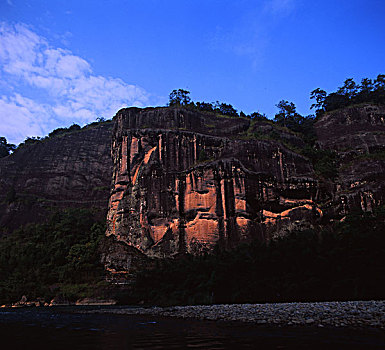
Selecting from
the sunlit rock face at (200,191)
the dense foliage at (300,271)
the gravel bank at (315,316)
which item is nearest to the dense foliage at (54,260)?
Result: the sunlit rock face at (200,191)

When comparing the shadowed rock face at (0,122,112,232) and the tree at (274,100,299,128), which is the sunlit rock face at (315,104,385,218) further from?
the shadowed rock face at (0,122,112,232)

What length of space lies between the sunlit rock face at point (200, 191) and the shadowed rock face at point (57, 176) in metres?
19.1

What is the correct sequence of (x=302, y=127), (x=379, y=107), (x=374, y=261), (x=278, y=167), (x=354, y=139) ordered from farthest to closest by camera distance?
1. (x=302, y=127)
2. (x=379, y=107)
3. (x=354, y=139)
4. (x=278, y=167)
5. (x=374, y=261)

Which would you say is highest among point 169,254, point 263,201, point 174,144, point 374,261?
point 174,144

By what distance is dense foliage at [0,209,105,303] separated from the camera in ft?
Result: 121

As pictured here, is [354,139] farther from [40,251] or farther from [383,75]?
[40,251]

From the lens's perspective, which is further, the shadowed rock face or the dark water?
the shadowed rock face

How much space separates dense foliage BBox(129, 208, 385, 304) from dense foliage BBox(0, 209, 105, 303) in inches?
576

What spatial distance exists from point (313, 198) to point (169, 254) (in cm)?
1737

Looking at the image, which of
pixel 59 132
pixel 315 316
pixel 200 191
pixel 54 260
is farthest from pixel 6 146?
pixel 315 316

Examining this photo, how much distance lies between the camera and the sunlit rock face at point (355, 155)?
36281 millimetres

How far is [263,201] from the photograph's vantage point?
38562mm

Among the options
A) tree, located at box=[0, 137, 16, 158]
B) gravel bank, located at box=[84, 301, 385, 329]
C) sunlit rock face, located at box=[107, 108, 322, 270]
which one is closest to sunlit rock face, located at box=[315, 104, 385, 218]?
sunlit rock face, located at box=[107, 108, 322, 270]

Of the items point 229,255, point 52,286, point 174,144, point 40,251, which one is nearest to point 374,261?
point 229,255
